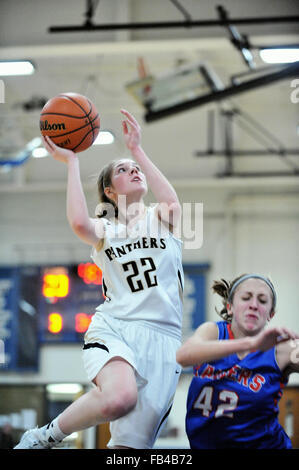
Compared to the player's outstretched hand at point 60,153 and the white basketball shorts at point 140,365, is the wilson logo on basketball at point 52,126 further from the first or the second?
the white basketball shorts at point 140,365

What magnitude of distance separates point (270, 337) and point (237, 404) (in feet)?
2.57

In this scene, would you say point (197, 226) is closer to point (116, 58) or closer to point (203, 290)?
point (203, 290)

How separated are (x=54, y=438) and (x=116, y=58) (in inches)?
310

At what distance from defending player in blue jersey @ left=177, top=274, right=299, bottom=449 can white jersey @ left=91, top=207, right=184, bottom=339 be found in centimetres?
35

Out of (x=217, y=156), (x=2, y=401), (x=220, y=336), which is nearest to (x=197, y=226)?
(x=217, y=156)

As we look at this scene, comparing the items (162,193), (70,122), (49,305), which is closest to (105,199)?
(162,193)

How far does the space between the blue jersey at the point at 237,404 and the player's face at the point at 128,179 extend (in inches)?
36.2

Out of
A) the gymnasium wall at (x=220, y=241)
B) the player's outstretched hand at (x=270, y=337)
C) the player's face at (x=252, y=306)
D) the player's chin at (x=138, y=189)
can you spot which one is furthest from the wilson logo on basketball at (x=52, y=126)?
the gymnasium wall at (x=220, y=241)

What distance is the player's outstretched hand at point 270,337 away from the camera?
8.76 feet

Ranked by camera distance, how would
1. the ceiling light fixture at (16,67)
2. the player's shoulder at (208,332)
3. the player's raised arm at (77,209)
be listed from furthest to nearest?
the ceiling light fixture at (16,67), the player's raised arm at (77,209), the player's shoulder at (208,332)

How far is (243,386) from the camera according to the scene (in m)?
3.36

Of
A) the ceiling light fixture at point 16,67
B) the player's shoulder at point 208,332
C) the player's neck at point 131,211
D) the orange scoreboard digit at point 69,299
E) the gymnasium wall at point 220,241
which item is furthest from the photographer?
the gymnasium wall at point 220,241

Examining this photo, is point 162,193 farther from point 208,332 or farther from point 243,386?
point 243,386

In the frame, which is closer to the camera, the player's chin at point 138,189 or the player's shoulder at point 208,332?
the player's shoulder at point 208,332
